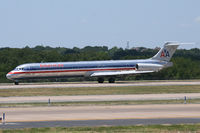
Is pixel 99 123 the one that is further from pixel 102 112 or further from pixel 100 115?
pixel 102 112

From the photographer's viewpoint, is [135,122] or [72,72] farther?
[72,72]

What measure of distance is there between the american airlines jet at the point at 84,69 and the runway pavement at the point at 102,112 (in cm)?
3702

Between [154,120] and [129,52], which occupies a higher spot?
[129,52]

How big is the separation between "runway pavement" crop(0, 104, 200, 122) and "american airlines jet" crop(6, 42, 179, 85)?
3702cm

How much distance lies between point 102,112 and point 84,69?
4296cm

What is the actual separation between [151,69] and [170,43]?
6.76 meters

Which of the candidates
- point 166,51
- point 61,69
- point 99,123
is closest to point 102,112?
point 99,123

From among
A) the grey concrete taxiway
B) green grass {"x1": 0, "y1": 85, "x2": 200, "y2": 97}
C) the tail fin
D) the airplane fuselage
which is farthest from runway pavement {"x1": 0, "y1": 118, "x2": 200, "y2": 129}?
the tail fin

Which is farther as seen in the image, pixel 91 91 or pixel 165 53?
pixel 165 53

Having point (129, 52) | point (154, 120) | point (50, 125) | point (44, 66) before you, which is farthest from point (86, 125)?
point (129, 52)

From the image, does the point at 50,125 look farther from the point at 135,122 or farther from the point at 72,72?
the point at 72,72

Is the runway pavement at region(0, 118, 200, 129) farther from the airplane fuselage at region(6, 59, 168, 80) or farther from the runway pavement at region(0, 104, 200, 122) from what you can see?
the airplane fuselage at region(6, 59, 168, 80)

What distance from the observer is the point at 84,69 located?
77312 mm

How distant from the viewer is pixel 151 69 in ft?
261
